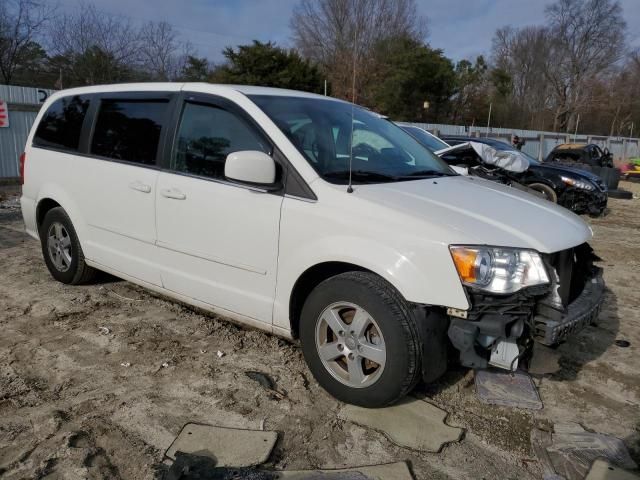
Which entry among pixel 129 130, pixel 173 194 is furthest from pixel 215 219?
pixel 129 130

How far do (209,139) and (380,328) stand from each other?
1.77 metres

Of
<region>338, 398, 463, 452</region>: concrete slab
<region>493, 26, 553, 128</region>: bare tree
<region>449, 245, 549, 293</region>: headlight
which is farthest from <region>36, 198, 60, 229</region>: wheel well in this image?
<region>493, 26, 553, 128</region>: bare tree

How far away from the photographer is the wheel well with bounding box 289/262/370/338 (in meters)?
2.92

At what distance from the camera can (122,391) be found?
10.0ft

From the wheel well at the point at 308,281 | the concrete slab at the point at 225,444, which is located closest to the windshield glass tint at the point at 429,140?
the wheel well at the point at 308,281

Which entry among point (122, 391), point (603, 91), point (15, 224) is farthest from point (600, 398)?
point (603, 91)

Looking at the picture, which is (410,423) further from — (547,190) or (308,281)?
(547,190)

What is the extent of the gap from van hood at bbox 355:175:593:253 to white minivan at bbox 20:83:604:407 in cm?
1

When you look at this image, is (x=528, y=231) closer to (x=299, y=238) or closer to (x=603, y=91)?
(x=299, y=238)

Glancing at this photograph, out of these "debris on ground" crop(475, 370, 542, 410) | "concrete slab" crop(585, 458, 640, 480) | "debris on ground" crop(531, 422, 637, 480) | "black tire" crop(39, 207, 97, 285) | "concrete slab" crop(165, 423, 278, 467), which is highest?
"black tire" crop(39, 207, 97, 285)

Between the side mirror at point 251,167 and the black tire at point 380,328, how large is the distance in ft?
2.35

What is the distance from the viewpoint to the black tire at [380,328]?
2596 mm

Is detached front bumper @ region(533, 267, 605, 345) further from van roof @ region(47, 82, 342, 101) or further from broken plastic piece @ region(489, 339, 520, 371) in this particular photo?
van roof @ region(47, 82, 342, 101)

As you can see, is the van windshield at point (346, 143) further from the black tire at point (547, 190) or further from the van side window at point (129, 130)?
the black tire at point (547, 190)
